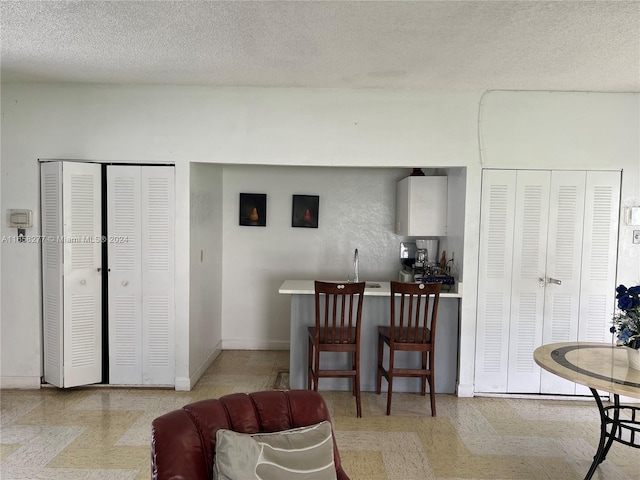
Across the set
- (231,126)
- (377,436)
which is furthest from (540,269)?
(231,126)

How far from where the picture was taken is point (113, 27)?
2.84 meters

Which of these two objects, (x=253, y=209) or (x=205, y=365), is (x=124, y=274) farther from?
(x=253, y=209)

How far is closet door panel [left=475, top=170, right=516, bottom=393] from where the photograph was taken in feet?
13.4

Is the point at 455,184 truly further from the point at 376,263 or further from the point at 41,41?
the point at 41,41

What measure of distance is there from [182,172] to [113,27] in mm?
1469

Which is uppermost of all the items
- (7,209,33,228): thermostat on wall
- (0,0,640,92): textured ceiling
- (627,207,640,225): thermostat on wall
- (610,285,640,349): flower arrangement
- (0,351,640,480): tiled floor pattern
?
(0,0,640,92): textured ceiling

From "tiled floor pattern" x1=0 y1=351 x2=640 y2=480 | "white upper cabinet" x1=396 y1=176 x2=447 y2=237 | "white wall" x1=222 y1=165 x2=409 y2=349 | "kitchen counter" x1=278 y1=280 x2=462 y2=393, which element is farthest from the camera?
"white wall" x1=222 y1=165 x2=409 y2=349

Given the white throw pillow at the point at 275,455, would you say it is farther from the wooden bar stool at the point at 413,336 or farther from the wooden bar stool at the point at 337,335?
the wooden bar stool at the point at 413,336

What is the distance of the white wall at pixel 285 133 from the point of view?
4.08 meters

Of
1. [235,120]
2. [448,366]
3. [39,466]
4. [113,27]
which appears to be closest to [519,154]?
[448,366]

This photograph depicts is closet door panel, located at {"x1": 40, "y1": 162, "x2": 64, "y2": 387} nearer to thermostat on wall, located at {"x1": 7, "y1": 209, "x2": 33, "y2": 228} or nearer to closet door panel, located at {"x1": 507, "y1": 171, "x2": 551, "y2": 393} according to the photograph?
thermostat on wall, located at {"x1": 7, "y1": 209, "x2": 33, "y2": 228}

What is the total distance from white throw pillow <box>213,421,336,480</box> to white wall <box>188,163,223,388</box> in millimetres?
2751

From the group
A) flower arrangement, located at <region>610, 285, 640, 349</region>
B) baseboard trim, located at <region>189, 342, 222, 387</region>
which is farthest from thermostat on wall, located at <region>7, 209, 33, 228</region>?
flower arrangement, located at <region>610, 285, 640, 349</region>

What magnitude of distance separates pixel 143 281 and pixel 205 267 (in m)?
0.71
